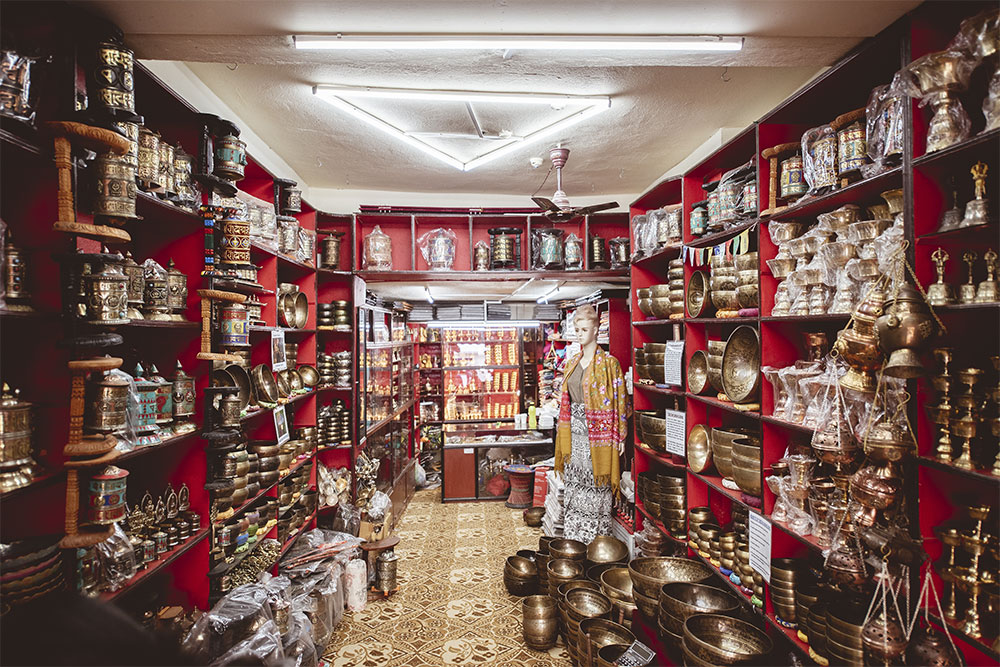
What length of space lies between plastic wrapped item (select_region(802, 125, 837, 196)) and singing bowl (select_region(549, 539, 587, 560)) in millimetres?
2992

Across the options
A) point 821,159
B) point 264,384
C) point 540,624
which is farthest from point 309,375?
point 821,159

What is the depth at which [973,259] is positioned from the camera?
1746mm

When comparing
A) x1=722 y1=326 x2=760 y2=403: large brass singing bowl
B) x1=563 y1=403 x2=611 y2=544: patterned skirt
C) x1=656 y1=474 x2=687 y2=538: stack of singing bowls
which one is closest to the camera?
x1=722 y1=326 x2=760 y2=403: large brass singing bowl

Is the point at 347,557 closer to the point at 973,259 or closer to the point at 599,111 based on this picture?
the point at 599,111

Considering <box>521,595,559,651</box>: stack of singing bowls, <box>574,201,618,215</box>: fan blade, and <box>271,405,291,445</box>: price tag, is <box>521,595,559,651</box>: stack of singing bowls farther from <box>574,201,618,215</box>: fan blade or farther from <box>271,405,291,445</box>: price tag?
<box>574,201,618,215</box>: fan blade

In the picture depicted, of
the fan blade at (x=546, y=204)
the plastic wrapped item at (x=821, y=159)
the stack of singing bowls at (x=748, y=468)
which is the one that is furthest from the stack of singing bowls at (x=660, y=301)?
the plastic wrapped item at (x=821, y=159)

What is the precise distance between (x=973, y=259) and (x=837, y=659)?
152 centimetres

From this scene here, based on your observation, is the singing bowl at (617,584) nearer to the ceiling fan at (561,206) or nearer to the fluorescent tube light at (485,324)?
the ceiling fan at (561,206)

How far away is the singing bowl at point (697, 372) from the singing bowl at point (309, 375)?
2.97 m

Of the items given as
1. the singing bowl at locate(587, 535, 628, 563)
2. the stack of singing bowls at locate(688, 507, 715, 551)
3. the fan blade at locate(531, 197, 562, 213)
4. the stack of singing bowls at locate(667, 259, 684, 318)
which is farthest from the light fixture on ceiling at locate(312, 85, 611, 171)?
the singing bowl at locate(587, 535, 628, 563)

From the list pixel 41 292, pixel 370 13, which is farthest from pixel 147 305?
pixel 370 13

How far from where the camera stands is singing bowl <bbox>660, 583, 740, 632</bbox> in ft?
9.37

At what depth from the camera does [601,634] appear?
10.6ft

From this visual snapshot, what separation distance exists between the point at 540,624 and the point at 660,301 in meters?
2.42
